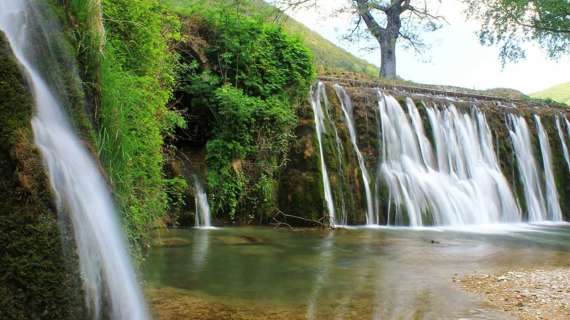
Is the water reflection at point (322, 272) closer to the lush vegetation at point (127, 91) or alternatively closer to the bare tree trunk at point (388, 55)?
the lush vegetation at point (127, 91)

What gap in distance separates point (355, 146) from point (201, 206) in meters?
4.75

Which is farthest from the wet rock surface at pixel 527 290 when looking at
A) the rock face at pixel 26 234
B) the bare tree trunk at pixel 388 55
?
the bare tree trunk at pixel 388 55

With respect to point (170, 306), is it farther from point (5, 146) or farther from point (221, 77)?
point (221, 77)

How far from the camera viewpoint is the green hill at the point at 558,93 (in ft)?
178

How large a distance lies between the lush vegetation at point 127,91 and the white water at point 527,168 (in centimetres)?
1398

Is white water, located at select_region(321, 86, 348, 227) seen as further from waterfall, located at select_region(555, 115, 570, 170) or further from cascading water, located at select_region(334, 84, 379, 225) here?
waterfall, located at select_region(555, 115, 570, 170)

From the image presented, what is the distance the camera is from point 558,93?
195 feet

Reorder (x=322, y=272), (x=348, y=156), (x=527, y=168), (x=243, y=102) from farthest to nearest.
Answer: (x=527, y=168) < (x=348, y=156) < (x=243, y=102) < (x=322, y=272)

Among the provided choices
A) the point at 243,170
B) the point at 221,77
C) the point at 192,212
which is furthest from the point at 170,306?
the point at 221,77

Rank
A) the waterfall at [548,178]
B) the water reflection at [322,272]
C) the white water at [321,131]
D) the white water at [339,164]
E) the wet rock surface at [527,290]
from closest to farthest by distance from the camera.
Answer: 1. the water reflection at [322,272]
2. the wet rock surface at [527,290]
3. the white water at [321,131]
4. the white water at [339,164]
5. the waterfall at [548,178]

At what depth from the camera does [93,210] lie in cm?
310

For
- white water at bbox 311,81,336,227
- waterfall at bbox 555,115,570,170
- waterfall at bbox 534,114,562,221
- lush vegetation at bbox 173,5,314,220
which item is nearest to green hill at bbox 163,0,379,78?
lush vegetation at bbox 173,5,314,220

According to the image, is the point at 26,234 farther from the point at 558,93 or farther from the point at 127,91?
the point at 558,93

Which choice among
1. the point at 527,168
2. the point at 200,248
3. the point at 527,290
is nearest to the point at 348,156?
the point at 200,248
